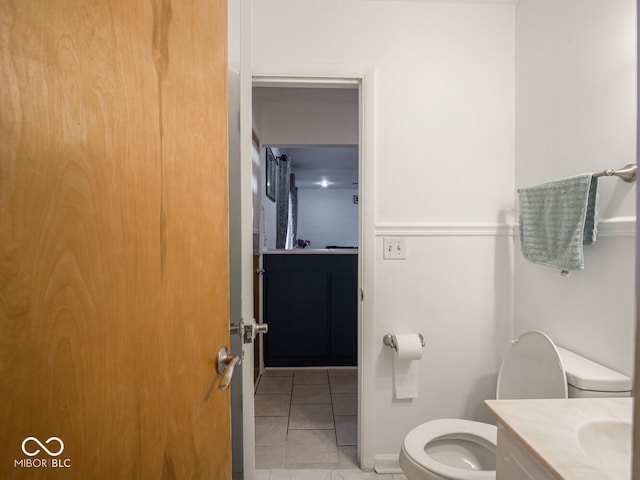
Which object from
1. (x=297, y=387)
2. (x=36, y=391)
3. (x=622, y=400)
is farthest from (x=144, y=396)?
(x=297, y=387)

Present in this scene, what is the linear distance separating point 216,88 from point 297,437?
1.97 meters

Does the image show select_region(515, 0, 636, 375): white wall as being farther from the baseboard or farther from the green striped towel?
the baseboard

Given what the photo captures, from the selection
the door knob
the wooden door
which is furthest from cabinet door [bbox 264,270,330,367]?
the wooden door

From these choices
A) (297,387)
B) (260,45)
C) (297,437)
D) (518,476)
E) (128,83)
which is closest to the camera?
(128,83)

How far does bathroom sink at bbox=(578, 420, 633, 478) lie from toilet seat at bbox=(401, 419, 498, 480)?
1.61 ft

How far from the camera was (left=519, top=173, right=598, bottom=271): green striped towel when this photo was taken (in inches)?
43.9

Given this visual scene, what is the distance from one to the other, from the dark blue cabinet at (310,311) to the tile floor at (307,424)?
14 centimetres

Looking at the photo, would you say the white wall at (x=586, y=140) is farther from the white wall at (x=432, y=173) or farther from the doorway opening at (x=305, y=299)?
the doorway opening at (x=305, y=299)

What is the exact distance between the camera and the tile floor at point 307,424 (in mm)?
1713

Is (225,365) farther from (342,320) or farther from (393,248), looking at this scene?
(342,320)

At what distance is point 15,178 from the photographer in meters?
0.31

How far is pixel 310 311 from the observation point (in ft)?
9.82

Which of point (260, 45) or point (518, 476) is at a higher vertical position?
point (260, 45)

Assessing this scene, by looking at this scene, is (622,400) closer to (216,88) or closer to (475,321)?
(475,321)
